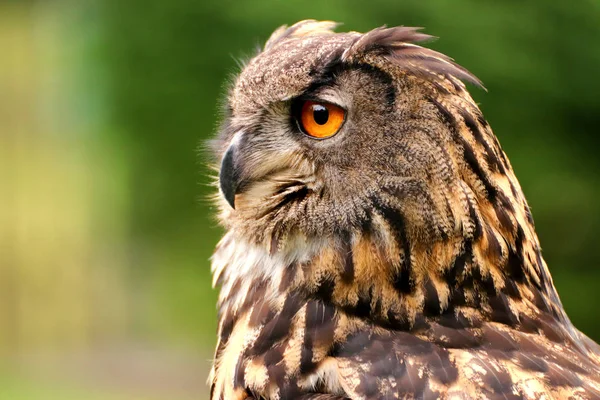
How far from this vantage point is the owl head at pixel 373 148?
6.37 ft

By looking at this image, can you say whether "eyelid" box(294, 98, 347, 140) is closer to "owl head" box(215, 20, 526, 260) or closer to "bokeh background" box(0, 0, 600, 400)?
"owl head" box(215, 20, 526, 260)

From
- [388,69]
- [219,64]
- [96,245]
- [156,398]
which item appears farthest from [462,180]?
[96,245]

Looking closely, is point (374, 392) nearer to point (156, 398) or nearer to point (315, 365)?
point (315, 365)

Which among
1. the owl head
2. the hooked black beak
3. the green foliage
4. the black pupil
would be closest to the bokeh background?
the green foliage

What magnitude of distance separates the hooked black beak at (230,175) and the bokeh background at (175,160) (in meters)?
0.46

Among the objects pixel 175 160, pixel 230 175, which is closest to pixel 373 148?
pixel 230 175

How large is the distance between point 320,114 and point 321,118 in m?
0.01

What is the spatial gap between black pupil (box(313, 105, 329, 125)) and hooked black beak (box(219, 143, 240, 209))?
0.27 metres

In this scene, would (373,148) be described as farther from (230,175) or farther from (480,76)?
(480,76)

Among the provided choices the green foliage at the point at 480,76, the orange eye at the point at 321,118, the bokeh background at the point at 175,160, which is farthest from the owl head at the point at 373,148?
the green foliage at the point at 480,76

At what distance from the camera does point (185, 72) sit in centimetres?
538

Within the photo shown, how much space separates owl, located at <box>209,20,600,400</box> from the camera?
73.3 inches

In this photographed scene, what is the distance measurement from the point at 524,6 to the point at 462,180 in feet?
9.18

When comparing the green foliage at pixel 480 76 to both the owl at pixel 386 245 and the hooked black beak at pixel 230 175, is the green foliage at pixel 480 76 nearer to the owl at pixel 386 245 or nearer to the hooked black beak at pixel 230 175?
the hooked black beak at pixel 230 175
